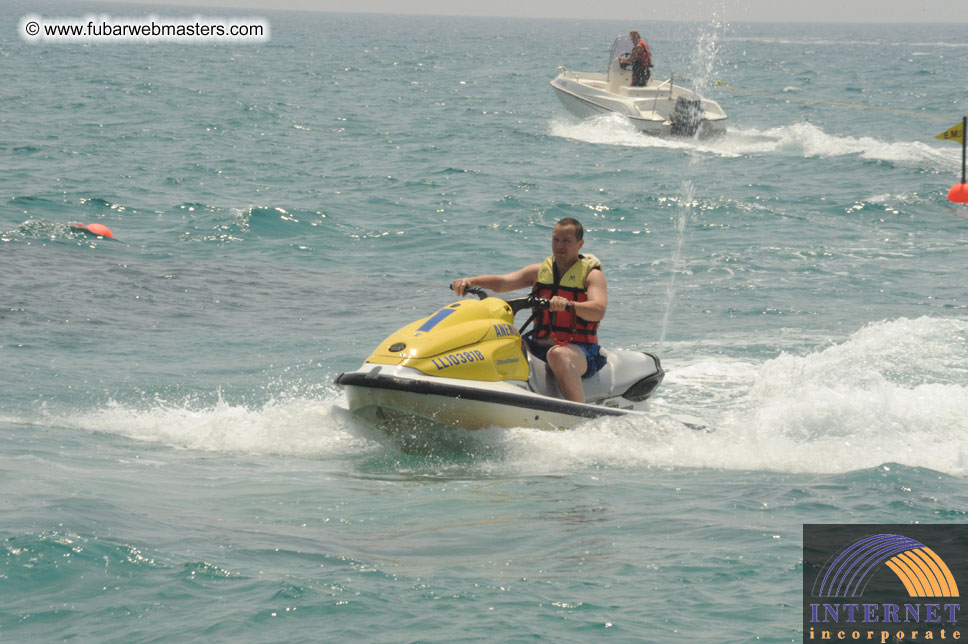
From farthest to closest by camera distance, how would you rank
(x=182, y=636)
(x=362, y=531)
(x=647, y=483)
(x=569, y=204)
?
(x=569, y=204) → (x=647, y=483) → (x=362, y=531) → (x=182, y=636)

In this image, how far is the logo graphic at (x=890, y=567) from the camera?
4.60 m

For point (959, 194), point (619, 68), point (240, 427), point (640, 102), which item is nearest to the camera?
point (240, 427)

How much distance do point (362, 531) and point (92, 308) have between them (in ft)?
21.3

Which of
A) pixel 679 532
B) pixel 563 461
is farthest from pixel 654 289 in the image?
pixel 679 532

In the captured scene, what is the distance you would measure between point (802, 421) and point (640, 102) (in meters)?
18.9

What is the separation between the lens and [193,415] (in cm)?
741

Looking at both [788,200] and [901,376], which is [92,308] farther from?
[788,200]

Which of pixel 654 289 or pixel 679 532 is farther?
pixel 654 289

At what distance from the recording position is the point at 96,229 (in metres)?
14.4

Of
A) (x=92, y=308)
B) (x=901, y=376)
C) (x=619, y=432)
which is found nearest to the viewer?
(x=619, y=432)

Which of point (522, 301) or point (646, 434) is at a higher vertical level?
point (522, 301)

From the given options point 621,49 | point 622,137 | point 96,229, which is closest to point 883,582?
point 96,229

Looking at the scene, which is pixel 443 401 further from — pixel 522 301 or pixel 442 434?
pixel 522 301

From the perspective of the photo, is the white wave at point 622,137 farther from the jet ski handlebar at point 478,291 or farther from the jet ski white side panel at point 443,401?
the jet ski white side panel at point 443,401
